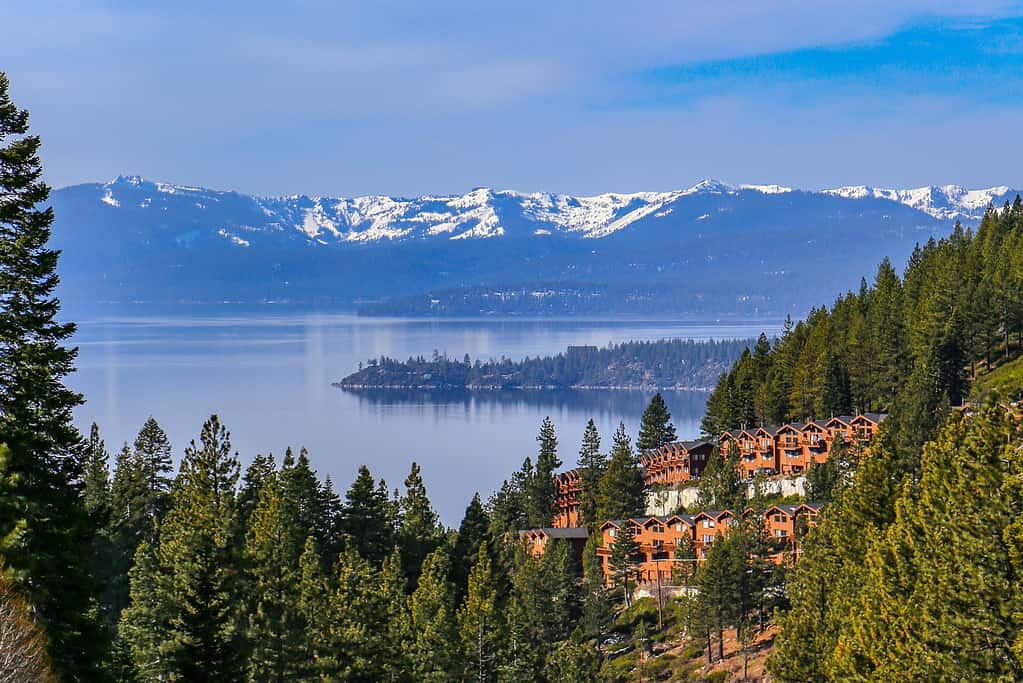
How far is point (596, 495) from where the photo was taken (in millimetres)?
87250

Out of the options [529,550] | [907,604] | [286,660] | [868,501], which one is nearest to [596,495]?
[529,550]

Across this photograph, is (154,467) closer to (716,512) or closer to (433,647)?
(433,647)

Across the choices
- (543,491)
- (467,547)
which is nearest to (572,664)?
(467,547)

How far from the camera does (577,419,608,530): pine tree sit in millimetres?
87000

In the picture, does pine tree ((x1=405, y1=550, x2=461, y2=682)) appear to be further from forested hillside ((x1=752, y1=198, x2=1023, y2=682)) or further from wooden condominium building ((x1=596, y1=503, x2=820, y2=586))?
wooden condominium building ((x1=596, y1=503, x2=820, y2=586))

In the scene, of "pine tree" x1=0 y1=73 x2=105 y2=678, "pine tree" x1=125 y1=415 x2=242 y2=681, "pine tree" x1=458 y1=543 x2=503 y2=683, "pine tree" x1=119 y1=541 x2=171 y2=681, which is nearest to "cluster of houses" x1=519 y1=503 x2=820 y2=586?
"pine tree" x1=458 y1=543 x2=503 y2=683

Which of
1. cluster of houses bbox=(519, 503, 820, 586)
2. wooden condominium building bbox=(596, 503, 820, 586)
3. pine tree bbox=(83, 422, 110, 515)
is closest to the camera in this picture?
pine tree bbox=(83, 422, 110, 515)

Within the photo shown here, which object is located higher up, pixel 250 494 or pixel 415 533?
pixel 250 494

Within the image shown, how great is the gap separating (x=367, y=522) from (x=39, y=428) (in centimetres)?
3643

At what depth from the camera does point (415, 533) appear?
6038 cm

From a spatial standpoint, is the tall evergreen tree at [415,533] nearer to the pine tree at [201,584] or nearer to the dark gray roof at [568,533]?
the dark gray roof at [568,533]

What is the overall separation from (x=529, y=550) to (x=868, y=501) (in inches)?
1547

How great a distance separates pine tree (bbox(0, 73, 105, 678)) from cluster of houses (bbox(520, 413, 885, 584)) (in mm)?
45760

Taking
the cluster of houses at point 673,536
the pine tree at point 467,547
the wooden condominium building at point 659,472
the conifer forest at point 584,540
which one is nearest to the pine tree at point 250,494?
the conifer forest at point 584,540
